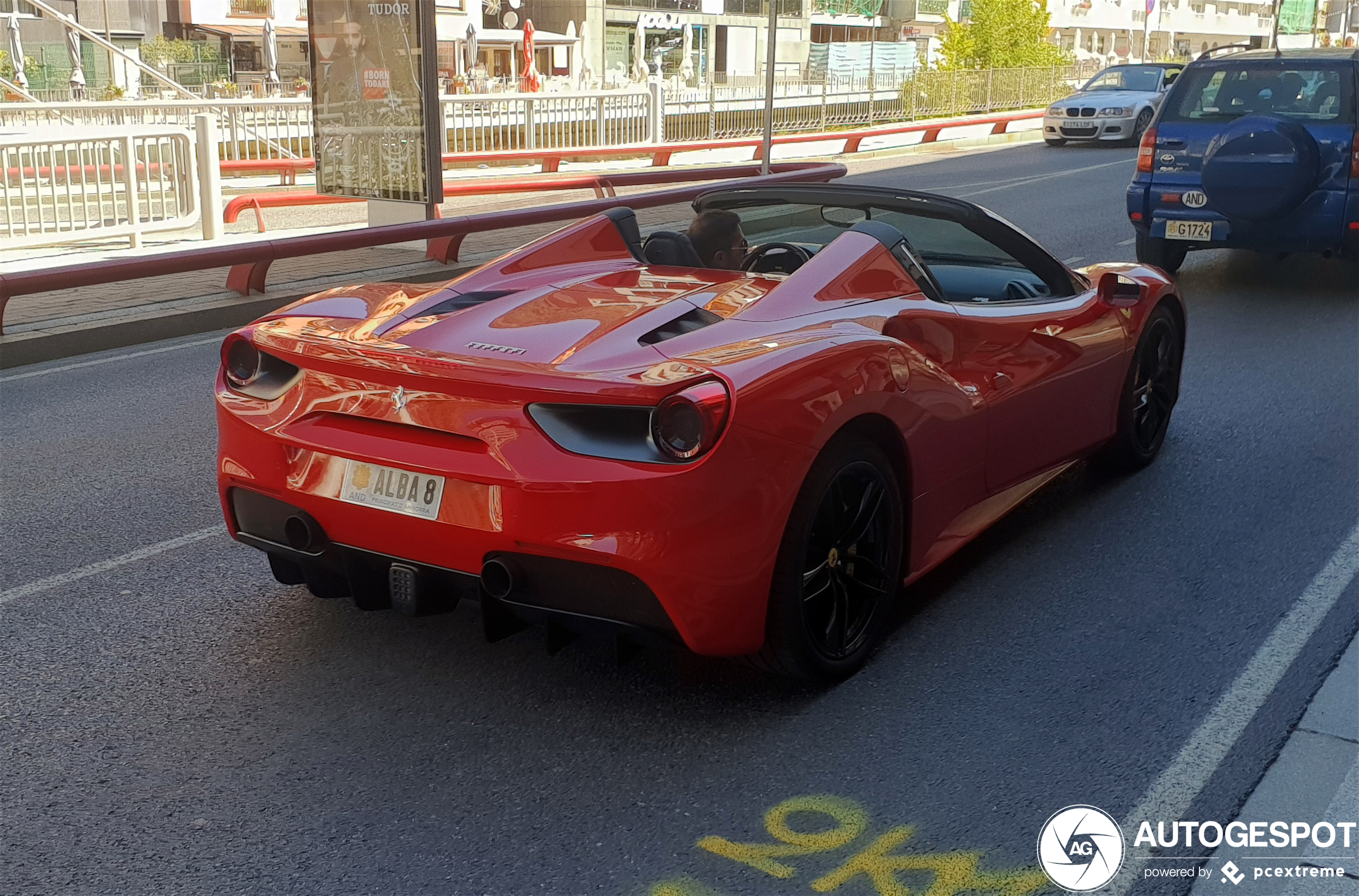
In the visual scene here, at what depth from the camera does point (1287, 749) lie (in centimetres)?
361

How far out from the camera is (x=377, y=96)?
12906mm

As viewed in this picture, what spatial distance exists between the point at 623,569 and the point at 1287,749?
5.84ft

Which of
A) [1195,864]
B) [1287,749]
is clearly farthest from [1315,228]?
[1195,864]

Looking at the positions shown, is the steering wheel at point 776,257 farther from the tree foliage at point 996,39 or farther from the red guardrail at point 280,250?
the tree foliage at point 996,39

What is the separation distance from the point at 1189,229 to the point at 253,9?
4348 centimetres

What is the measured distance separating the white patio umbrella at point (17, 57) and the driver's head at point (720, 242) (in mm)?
28825

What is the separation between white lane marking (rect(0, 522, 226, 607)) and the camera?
4613 mm

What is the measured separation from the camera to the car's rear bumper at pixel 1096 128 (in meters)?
27.3

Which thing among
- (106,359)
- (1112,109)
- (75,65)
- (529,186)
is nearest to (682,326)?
(106,359)

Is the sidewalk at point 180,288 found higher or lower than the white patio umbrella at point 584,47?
lower

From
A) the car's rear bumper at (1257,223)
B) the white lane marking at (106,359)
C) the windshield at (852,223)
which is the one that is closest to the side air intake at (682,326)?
the windshield at (852,223)

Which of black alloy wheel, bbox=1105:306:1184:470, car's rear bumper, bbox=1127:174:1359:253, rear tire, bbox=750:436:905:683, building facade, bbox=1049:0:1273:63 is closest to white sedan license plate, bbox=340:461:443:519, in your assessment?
rear tire, bbox=750:436:905:683

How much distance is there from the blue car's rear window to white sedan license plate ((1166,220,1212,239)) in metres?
0.82

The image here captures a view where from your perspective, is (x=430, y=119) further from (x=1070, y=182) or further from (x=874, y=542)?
(x=1070, y=182)
